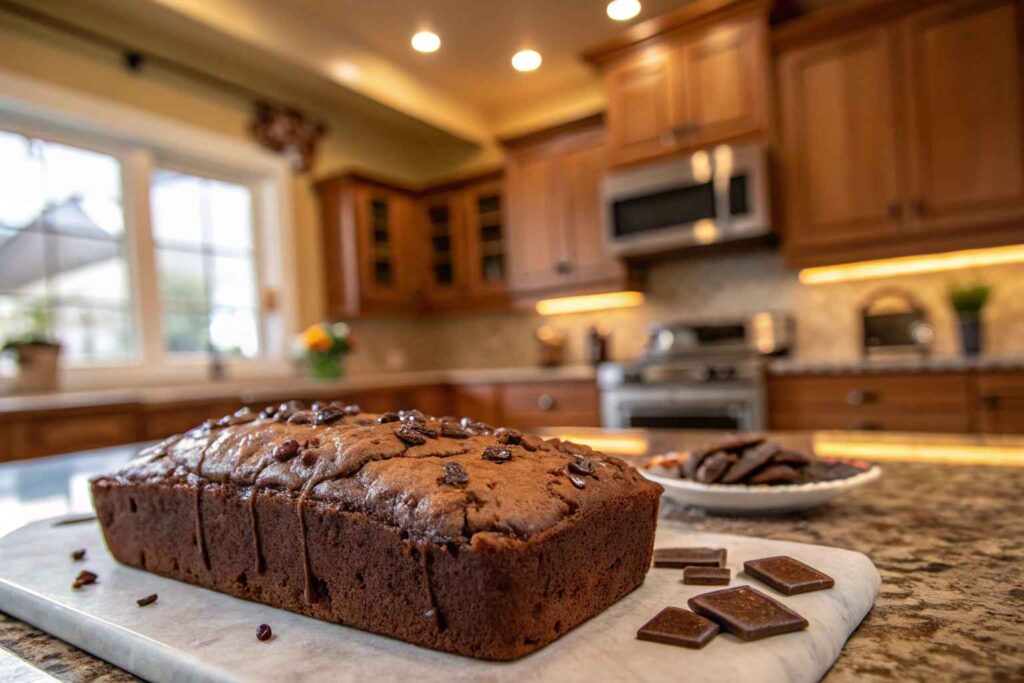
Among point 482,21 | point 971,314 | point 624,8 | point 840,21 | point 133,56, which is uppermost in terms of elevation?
point 133,56

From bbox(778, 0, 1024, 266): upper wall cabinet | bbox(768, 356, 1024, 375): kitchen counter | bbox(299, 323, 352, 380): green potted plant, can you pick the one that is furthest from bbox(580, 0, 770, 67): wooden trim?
bbox(299, 323, 352, 380): green potted plant

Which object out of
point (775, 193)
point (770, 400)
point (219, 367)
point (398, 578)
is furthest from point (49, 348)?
point (775, 193)

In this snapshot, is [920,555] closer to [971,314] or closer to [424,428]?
[424,428]

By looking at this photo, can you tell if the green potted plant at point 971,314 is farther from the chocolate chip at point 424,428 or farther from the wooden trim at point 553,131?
the chocolate chip at point 424,428

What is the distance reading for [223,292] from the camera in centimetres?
402

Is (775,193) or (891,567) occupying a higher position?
(775,193)

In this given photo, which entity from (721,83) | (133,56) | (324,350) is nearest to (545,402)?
(324,350)

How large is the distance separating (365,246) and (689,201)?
7.11 ft

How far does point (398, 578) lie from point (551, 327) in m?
4.21

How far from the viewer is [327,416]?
726 mm

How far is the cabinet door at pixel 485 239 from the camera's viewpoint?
15.3 feet

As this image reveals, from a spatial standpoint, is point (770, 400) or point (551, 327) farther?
point (551, 327)

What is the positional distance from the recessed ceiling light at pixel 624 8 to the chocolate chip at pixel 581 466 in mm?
782

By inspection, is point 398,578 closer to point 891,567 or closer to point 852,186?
point 891,567
